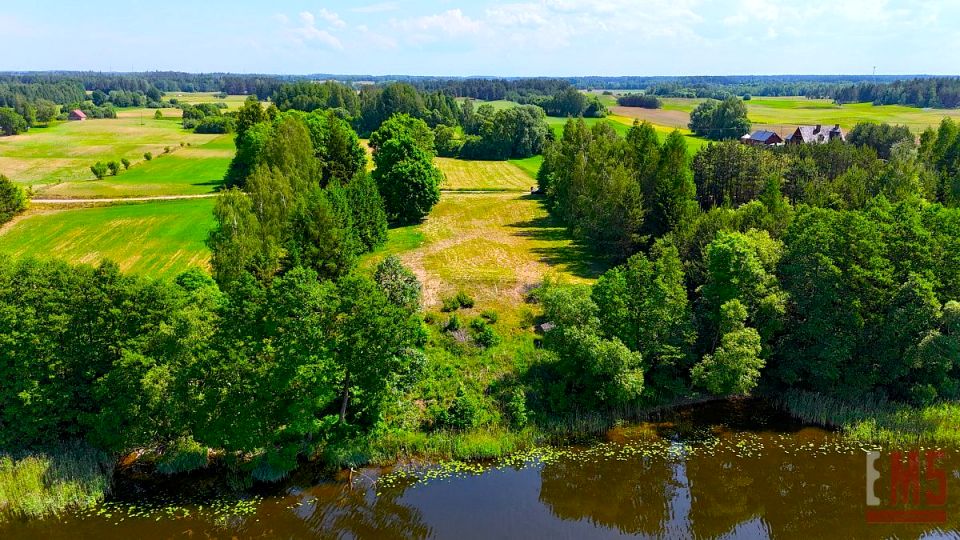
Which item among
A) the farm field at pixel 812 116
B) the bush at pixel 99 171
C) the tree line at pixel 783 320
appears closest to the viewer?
the tree line at pixel 783 320

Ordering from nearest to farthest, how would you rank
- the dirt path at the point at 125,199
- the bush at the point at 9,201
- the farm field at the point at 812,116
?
the bush at the point at 9,201 < the dirt path at the point at 125,199 < the farm field at the point at 812,116

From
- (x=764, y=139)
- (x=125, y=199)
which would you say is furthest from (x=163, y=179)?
(x=764, y=139)

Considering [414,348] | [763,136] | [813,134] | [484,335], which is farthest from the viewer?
[763,136]

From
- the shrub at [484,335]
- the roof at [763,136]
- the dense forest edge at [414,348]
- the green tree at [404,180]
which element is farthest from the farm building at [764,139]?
the shrub at [484,335]

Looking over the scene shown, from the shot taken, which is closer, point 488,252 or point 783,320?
point 783,320

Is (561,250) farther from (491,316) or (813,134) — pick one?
(813,134)

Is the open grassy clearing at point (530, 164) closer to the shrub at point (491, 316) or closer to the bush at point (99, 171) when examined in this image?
the shrub at point (491, 316)
